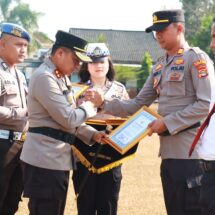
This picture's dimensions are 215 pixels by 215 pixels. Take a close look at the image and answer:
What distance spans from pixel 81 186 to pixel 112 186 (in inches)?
14.2

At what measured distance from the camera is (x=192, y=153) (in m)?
3.97

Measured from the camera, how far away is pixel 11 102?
15.6ft

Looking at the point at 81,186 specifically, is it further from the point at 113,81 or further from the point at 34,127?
the point at 113,81

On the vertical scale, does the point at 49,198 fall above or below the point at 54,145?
below

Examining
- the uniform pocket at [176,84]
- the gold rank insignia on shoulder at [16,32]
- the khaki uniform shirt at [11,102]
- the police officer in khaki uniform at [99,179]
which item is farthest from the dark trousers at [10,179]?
the uniform pocket at [176,84]

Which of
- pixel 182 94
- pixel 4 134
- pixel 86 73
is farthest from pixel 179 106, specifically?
pixel 4 134

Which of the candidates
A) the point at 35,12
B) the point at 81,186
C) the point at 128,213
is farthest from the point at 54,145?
the point at 35,12

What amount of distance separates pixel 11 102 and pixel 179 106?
1709 mm

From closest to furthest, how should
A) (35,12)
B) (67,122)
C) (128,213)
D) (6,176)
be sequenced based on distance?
(67,122) < (6,176) < (128,213) < (35,12)

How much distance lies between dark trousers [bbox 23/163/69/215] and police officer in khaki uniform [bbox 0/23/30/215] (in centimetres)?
89

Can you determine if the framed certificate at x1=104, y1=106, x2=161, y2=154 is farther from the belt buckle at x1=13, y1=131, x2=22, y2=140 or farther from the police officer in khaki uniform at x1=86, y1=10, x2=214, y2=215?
the belt buckle at x1=13, y1=131, x2=22, y2=140

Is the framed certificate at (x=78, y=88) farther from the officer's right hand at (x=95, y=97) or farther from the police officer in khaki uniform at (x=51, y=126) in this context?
the police officer in khaki uniform at (x=51, y=126)

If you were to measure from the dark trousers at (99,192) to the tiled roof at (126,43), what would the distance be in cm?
4784

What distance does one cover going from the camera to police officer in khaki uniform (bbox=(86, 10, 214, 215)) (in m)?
3.90
